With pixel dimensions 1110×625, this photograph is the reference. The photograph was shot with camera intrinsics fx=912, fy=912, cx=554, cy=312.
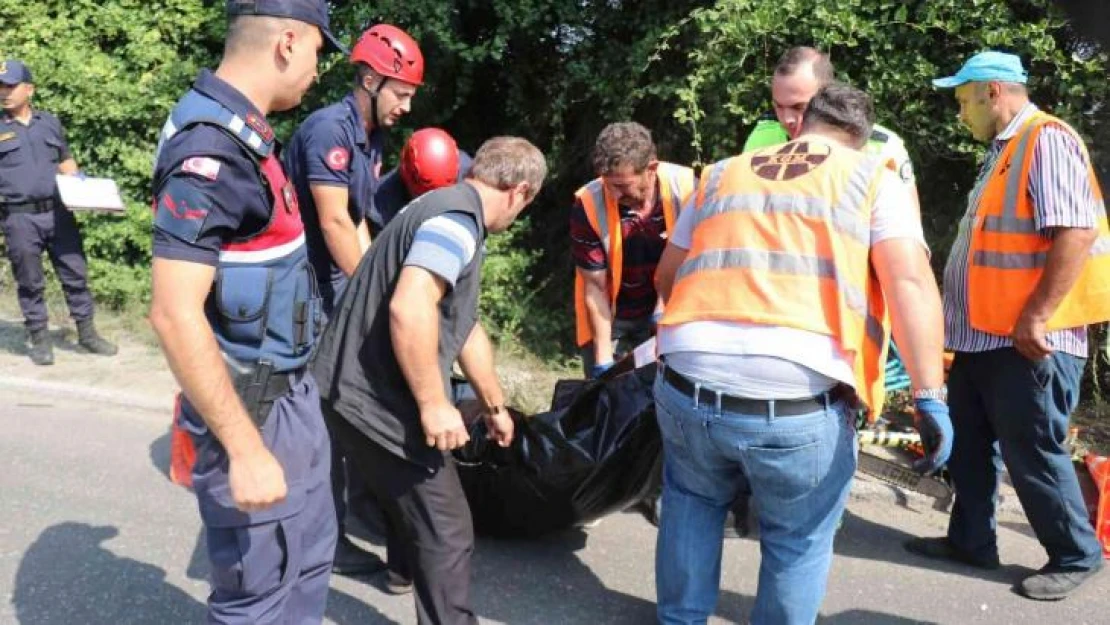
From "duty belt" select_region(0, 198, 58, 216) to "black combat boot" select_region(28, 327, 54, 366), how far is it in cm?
79

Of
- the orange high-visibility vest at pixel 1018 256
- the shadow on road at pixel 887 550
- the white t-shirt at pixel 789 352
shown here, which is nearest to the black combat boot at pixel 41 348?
the shadow on road at pixel 887 550

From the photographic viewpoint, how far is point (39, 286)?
6.08 meters

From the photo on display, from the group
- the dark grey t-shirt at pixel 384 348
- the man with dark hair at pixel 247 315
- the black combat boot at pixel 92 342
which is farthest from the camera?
the black combat boot at pixel 92 342

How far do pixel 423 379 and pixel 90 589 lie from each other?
5.61 ft

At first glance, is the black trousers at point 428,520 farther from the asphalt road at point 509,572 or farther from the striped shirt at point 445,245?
the striped shirt at point 445,245

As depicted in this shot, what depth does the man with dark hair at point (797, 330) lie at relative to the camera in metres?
2.31

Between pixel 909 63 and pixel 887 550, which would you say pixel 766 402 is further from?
pixel 909 63

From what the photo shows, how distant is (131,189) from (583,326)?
5381 mm

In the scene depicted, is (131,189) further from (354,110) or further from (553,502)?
(553,502)

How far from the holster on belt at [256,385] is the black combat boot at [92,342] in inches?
182

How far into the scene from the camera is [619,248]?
393 centimetres

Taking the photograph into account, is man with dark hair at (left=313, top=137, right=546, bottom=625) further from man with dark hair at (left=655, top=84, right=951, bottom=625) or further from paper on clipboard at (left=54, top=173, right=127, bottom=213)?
paper on clipboard at (left=54, top=173, right=127, bottom=213)

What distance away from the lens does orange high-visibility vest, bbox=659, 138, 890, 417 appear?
230 cm

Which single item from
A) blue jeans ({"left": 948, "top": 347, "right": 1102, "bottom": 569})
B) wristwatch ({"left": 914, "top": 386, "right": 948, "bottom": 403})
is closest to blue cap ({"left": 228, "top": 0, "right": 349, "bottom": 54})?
wristwatch ({"left": 914, "top": 386, "right": 948, "bottom": 403})
